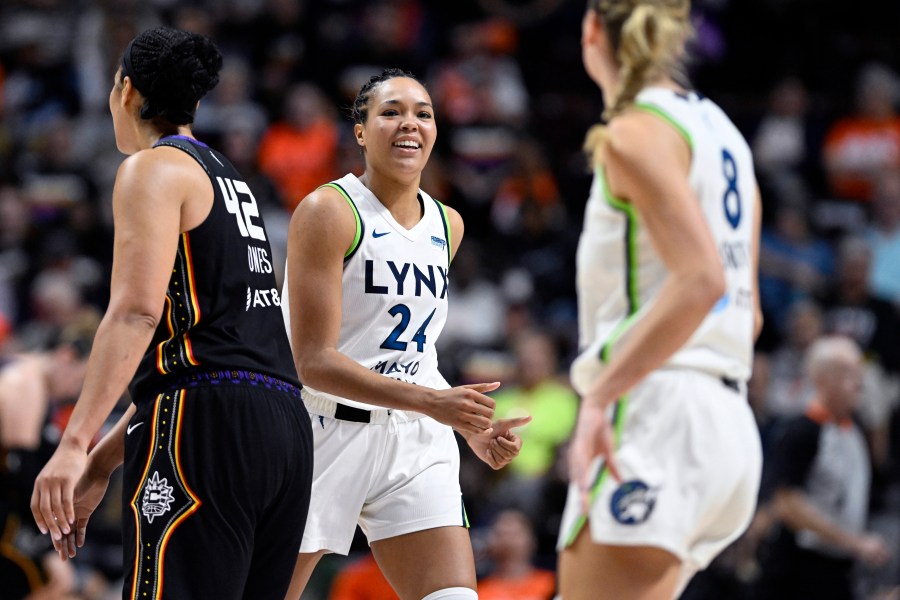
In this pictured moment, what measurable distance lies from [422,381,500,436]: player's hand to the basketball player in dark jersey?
428 mm

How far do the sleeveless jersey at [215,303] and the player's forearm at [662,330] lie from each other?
1082 millimetres

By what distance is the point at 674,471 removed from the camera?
12.1 feet

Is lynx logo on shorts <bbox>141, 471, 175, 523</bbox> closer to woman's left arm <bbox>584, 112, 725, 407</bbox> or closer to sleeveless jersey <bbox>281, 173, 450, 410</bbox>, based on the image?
sleeveless jersey <bbox>281, 173, 450, 410</bbox>

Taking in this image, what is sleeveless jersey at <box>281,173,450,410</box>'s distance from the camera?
4641 mm

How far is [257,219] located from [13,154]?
1063 cm

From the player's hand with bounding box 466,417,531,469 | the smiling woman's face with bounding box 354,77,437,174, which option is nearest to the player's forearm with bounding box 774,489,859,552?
the player's hand with bounding box 466,417,531,469

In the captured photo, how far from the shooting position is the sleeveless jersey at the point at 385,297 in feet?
15.2

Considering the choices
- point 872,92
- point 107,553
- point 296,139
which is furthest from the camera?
point 296,139

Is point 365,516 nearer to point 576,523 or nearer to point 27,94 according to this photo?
point 576,523

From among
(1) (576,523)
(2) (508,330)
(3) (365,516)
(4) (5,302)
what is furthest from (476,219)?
(1) (576,523)

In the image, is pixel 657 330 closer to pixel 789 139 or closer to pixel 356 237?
pixel 356 237

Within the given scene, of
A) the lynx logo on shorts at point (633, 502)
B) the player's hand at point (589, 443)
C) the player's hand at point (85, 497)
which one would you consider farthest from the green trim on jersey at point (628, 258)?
the player's hand at point (85, 497)

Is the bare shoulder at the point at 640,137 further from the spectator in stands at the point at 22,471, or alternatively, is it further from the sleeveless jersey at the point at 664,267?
the spectator in stands at the point at 22,471

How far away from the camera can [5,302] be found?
12398 millimetres
